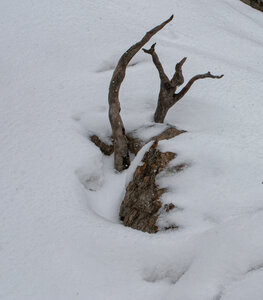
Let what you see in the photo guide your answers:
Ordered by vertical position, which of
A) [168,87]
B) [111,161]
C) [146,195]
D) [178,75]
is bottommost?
[111,161]

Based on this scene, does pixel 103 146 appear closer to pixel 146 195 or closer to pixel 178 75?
pixel 146 195

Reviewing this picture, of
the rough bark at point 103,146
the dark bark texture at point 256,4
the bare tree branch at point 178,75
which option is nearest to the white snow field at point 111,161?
the rough bark at point 103,146

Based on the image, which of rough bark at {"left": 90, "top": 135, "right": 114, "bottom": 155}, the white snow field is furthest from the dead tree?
rough bark at {"left": 90, "top": 135, "right": 114, "bottom": 155}

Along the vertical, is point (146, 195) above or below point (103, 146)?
above

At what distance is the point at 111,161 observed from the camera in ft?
21.4

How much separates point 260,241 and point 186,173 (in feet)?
5.57

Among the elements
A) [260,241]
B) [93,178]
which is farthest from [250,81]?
[260,241]

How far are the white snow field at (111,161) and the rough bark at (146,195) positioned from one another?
0.16 meters

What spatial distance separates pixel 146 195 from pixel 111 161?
1.25 m

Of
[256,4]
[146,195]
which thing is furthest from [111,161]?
[256,4]

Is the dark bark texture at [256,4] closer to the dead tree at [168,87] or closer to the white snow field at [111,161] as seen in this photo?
the white snow field at [111,161]

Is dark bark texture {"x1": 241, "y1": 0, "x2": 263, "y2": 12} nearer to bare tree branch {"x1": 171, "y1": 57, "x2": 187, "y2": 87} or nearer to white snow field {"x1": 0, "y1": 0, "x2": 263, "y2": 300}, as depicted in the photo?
white snow field {"x1": 0, "y1": 0, "x2": 263, "y2": 300}

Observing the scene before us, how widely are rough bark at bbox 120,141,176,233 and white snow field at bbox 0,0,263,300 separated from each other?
0.16 meters

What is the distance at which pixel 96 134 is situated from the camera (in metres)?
6.68
